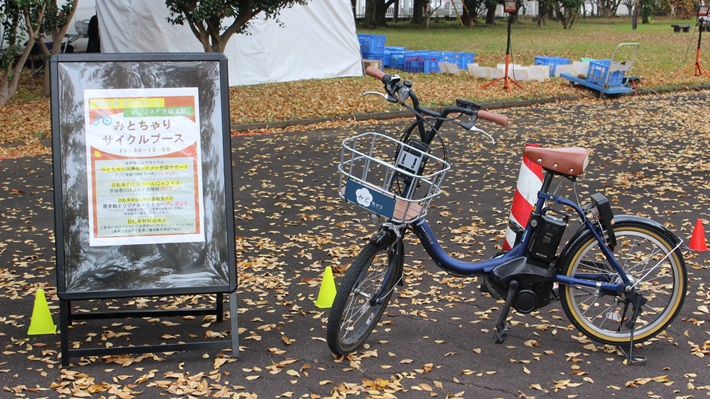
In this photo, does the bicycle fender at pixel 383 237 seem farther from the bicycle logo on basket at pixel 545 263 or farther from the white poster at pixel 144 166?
the white poster at pixel 144 166

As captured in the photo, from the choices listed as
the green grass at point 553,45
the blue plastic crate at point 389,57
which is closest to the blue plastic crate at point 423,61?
the blue plastic crate at point 389,57

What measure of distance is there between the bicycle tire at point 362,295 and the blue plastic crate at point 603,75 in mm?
13733

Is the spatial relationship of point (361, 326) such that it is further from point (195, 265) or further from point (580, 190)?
point (580, 190)

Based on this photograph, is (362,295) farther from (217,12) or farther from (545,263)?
(217,12)

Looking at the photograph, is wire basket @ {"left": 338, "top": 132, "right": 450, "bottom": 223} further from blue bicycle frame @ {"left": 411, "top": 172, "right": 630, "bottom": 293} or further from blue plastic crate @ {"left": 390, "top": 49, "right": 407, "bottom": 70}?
blue plastic crate @ {"left": 390, "top": 49, "right": 407, "bottom": 70}

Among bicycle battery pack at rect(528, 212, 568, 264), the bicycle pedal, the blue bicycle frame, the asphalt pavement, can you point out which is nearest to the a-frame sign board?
the asphalt pavement

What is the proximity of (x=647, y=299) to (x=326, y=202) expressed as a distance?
4.35 metres

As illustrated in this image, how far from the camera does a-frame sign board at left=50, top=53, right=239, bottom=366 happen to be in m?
4.61

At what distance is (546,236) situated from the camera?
15.7 feet

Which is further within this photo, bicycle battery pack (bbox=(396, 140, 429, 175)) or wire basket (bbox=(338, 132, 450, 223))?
bicycle battery pack (bbox=(396, 140, 429, 175))

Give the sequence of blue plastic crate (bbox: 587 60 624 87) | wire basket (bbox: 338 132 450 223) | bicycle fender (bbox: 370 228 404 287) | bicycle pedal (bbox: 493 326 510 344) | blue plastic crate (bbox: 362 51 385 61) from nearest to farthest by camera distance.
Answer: wire basket (bbox: 338 132 450 223)
bicycle fender (bbox: 370 228 404 287)
bicycle pedal (bbox: 493 326 510 344)
blue plastic crate (bbox: 587 60 624 87)
blue plastic crate (bbox: 362 51 385 61)

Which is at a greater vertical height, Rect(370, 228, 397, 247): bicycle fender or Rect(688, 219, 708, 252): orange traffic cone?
Rect(370, 228, 397, 247): bicycle fender

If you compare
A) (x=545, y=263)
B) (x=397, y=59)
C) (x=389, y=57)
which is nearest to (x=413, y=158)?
(x=545, y=263)

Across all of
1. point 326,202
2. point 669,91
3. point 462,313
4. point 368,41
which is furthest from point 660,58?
point 462,313
